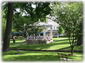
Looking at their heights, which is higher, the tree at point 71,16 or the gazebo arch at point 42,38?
the tree at point 71,16

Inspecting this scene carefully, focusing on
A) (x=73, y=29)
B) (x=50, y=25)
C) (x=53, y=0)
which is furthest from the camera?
(x=50, y=25)

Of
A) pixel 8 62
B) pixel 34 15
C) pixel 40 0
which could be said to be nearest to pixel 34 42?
pixel 34 15

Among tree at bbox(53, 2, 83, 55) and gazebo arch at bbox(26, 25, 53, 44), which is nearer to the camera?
tree at bbox(53, 2, 83, 55)

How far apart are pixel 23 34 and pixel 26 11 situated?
12125 millimetres

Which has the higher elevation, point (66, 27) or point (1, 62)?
point (66, 27)

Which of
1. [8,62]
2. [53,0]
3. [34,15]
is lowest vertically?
[8,62]

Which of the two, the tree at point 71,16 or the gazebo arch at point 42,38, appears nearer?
the tree at point 71,16

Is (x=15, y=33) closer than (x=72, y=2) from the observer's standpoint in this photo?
No

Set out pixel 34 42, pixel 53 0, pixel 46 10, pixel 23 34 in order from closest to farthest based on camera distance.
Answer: pixel 53 0, pixel 46 10, pixel 34 42, pixel 23 34

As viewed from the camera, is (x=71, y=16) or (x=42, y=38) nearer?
(x=71, y=16)

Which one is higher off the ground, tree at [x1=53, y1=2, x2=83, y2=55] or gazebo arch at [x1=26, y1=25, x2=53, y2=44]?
tree at [x1=53, y1=2, x2=83, y2=55]

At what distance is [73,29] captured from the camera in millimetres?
11953

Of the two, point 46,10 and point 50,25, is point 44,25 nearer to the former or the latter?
point 50,25

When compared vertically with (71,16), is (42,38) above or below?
below
